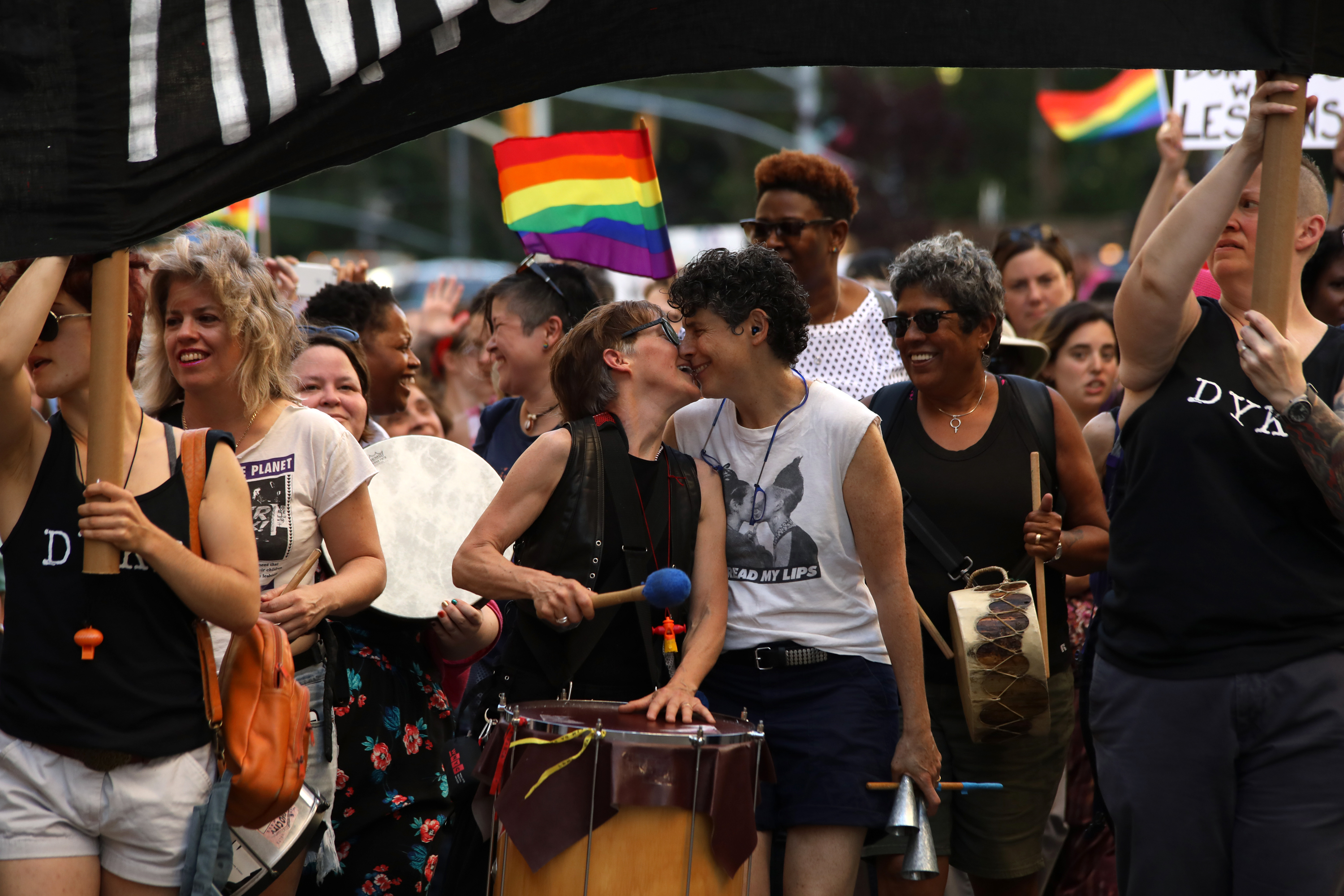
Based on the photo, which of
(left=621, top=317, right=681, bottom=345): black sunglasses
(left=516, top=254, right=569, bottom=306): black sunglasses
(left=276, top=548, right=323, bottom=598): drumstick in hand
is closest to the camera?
(left=276, top=548, right=323, bottom=598): drumstick in hand

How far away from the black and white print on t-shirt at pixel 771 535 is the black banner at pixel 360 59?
1.21 meters

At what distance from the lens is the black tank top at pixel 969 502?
475cm

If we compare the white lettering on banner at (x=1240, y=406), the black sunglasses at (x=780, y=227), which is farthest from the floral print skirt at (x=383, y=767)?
the white lettering on banner at (x=1240, y=406)

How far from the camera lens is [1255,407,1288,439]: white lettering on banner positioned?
3726mm

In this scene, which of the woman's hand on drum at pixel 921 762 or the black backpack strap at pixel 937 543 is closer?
the woman's hand on drum at pixel 921 762

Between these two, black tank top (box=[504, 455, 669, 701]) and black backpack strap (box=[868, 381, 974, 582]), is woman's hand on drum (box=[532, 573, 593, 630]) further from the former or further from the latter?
black backpack strap (box=[868, 381, 974, 582])

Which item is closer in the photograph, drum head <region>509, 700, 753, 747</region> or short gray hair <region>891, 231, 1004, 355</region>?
drum head <region>509, 700, 753, 747</region>

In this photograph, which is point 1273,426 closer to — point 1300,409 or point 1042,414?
point 1300,409

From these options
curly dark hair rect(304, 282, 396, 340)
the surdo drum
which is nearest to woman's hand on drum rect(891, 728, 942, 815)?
the surdo drum

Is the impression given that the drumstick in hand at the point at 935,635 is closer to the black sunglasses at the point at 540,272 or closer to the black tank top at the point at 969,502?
the black tank top at the point at 969,502

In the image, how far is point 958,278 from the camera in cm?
482

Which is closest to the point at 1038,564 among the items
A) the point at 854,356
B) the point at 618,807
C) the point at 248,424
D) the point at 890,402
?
the point at 890,402

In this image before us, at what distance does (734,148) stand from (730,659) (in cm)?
4016

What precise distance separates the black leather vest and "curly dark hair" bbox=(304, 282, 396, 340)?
2.18 m
